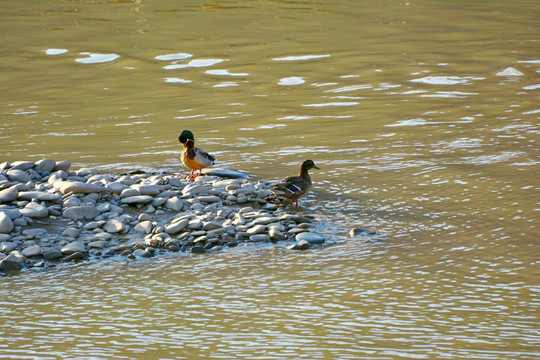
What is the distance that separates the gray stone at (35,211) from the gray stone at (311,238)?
2.87 meters

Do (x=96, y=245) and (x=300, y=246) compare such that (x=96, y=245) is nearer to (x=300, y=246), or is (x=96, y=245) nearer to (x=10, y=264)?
(x=10, y=264)

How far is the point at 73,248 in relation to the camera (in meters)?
8.11

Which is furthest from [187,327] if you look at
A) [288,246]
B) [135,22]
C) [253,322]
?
[135,22]

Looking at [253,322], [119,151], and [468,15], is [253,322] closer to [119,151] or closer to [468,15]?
[119,151]

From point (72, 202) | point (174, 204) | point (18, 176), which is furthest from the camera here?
point (18, 176)

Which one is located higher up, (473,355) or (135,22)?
(135,22)

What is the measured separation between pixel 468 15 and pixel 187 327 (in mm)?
21112

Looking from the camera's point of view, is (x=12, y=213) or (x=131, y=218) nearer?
(x=12, y=213)

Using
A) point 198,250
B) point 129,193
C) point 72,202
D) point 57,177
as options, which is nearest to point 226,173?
point 129,193

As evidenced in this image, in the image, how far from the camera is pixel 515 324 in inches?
242

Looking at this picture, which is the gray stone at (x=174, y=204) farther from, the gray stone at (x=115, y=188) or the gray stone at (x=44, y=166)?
the gray stone at (x=44, y=166)

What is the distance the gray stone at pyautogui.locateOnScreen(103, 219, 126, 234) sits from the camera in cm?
850

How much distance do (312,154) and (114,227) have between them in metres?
4.39

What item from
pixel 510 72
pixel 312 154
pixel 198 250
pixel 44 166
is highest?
pixel 510 72
